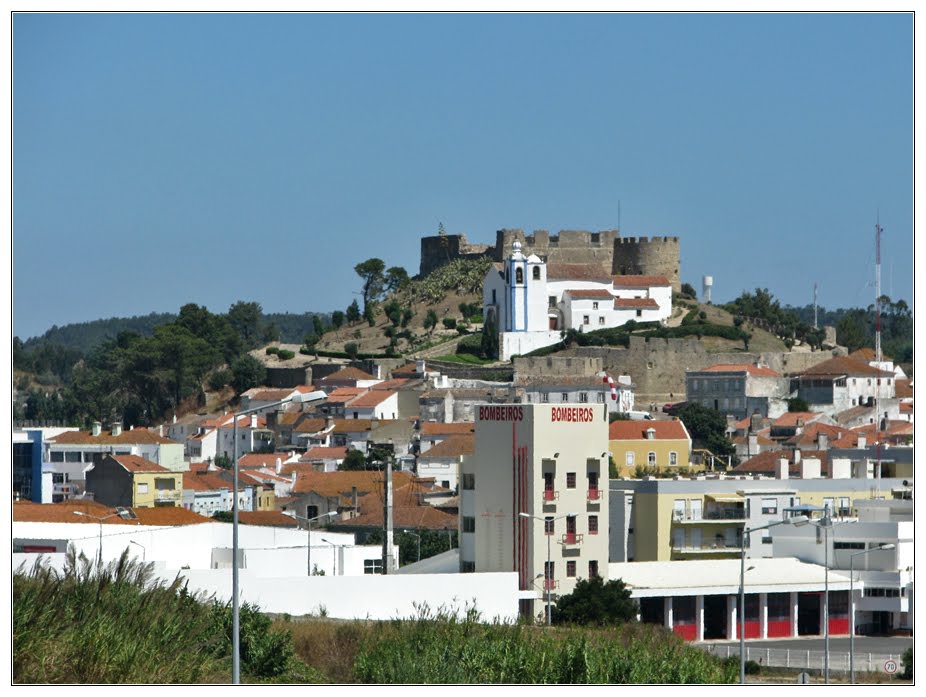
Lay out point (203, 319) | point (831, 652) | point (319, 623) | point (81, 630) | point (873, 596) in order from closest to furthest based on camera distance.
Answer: point (81, 630) → point (319, 623) → point (831, 652) → point (873, 596) → point (203, 319)

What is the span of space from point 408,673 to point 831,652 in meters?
15.1

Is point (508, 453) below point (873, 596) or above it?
above

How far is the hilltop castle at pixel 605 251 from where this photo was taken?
336ft

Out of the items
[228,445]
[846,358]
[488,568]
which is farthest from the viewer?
[846,358]

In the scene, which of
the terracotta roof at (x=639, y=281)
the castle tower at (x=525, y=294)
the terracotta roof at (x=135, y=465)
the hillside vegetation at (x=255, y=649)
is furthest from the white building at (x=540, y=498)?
the terracotta roof at (x=639, y=281)

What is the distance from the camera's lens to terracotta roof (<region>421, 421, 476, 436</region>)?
77.2 metres

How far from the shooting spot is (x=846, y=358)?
9038 cm

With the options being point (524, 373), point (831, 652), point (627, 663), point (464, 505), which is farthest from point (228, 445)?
point (627, 663)

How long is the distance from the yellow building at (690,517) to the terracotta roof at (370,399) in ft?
118

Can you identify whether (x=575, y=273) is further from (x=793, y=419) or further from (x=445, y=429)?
(x=445, y=429)

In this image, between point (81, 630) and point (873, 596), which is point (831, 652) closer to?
point (873, 596)

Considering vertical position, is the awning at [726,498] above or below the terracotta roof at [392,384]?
below

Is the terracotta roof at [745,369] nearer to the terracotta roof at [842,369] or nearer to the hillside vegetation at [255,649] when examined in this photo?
the terracotta roof at [842,369]

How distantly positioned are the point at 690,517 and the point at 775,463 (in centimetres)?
1208
